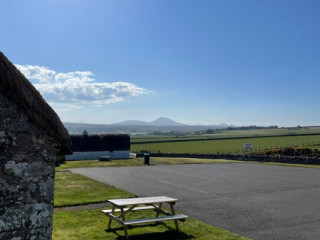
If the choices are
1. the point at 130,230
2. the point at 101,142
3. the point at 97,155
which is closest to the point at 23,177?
the point at 130,230

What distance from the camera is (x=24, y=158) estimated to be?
16.4ft

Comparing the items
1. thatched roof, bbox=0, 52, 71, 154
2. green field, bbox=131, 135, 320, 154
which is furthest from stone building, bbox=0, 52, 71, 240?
green field, bbox=131, 135, 320, 154

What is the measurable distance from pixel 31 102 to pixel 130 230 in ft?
24.0

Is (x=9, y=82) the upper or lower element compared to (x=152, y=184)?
upper

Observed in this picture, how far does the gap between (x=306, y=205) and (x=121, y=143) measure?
34905 mm

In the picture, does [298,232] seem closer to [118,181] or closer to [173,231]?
[173,231]

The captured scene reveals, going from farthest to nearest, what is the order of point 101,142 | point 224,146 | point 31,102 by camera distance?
point 224,146
point 101,142
point 31,102

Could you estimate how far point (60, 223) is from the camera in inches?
459

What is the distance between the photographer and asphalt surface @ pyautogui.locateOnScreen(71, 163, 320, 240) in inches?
464

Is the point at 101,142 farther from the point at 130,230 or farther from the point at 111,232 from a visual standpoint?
the point at 111,232

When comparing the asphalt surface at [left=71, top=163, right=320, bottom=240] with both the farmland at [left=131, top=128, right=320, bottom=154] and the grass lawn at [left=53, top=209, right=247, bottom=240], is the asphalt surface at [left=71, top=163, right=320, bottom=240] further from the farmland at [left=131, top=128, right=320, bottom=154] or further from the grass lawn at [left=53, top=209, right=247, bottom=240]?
the farmland at [left=131, top=128, right=320, bottom=154]

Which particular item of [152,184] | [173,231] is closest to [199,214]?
[173,231]

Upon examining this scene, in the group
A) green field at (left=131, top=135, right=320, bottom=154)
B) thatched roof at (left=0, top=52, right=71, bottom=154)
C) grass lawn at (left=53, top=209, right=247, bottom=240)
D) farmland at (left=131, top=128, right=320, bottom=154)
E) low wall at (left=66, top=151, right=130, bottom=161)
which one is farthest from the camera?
farmland at (left=131, top=128, right=320, bottom=154)

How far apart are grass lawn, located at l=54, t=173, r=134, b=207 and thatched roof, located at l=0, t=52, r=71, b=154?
33.1 ft
